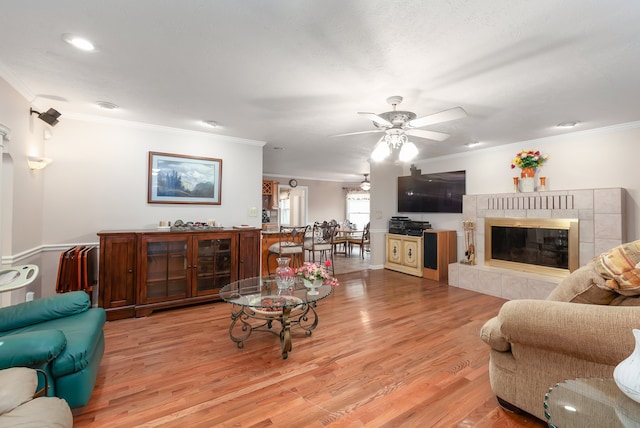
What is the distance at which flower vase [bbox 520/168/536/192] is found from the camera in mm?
4363

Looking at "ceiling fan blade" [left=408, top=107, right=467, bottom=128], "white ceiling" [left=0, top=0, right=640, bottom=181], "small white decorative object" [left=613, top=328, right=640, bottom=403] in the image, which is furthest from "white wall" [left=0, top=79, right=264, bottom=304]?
"small white decorative object" [left=613, top=328, right=640, bottom=403]

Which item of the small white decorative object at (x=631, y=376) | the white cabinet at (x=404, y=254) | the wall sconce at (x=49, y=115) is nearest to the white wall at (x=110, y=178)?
the wall sconce at (x=49, y=115)

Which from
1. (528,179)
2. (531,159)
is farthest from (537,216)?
(531,159)

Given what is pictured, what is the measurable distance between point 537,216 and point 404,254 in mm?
2350

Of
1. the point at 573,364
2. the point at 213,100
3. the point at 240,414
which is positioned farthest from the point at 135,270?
the point at 573,364

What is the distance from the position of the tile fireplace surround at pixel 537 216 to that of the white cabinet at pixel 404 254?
0.75 metres

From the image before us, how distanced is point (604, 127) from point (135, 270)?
6.17 m

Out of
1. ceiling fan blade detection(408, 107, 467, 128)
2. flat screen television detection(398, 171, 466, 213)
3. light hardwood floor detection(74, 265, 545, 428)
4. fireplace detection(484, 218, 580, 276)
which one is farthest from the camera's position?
flat screen television detection(398, 171, 466, 213)

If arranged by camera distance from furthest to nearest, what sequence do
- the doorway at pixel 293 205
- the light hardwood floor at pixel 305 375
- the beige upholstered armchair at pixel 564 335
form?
the doorway at pixel 293 205 → the light hardwood floor at pixel 305 375 → the beige upholstered armchair at pixel 564 335

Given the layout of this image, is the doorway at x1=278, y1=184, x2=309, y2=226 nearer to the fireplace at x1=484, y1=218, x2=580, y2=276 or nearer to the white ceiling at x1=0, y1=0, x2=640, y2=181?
the fireplace at x1=484, y1=218, x2=580, y2=276

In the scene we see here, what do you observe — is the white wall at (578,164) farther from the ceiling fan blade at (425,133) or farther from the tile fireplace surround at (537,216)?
the ceiling fan blade at (425,133)

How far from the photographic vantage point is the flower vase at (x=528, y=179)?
4.36 metres

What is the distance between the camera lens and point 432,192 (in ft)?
19.2

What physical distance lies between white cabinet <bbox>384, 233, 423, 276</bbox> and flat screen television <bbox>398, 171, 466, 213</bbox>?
691 millimetres
